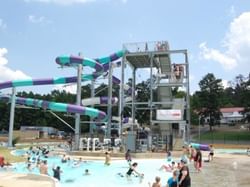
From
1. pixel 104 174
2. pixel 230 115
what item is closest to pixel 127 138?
pixel 104 174

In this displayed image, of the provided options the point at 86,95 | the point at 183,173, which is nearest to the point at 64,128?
the point at 86,95

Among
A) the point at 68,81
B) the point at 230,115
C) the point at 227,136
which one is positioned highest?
the point at 230,115

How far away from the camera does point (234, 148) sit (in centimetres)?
4941

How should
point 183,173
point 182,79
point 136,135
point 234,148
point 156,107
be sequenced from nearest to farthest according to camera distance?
1. point 183,173
2. point 136,135
3. point 182,79
4. point 156,107
5. point 234,148

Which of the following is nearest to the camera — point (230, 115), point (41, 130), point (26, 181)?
point (26, 181)

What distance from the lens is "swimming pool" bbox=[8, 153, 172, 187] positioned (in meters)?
16.9

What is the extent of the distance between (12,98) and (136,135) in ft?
47.1

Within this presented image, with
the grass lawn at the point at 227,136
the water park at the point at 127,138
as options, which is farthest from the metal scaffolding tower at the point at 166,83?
the grass lawn at the point at 227,136

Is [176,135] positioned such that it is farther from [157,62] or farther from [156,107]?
[157,62]

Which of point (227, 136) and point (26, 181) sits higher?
point (227, 136)

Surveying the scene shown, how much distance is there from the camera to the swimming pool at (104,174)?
16.9m

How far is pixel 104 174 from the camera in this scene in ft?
69.0

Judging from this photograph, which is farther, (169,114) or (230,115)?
(230,115)

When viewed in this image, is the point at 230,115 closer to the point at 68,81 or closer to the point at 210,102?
the point at 210,102
